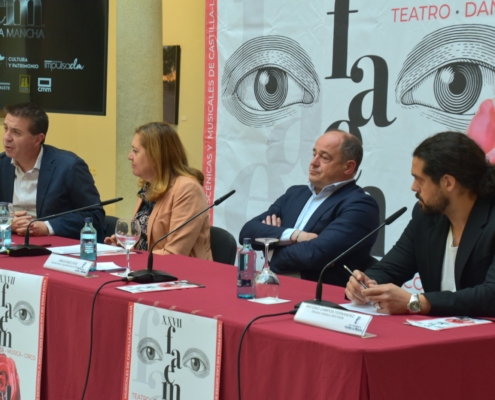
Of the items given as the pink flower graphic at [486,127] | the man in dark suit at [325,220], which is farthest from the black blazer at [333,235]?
the pink flower graphic at [486,127]

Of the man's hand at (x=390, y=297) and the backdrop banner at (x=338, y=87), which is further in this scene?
the backdrop banner at (x=338, y=87)

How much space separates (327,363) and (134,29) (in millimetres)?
4016

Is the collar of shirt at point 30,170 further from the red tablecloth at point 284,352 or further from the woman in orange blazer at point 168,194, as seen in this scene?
the red tablecloth at point 284,352

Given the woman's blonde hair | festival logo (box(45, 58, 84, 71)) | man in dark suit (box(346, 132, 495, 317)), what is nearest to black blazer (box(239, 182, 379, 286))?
the woman's blonde hair

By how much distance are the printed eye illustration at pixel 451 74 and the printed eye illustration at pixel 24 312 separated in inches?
88.7

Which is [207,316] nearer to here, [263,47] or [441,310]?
[441,310]

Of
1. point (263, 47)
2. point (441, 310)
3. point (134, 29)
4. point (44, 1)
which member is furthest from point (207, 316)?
point (44, 1)

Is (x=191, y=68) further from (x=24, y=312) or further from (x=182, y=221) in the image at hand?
(x=24, y=312)

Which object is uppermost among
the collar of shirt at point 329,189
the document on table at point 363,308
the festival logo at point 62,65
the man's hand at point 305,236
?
the festival logo at point 62,65

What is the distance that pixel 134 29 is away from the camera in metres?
5.50

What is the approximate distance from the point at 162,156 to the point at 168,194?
18 centimetres

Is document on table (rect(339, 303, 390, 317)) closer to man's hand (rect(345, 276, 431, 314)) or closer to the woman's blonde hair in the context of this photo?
man's hand (rect(345, 276, 431, 314))

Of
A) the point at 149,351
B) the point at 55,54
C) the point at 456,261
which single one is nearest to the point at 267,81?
the point at 55,54

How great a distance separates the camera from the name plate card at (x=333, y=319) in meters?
1.98
